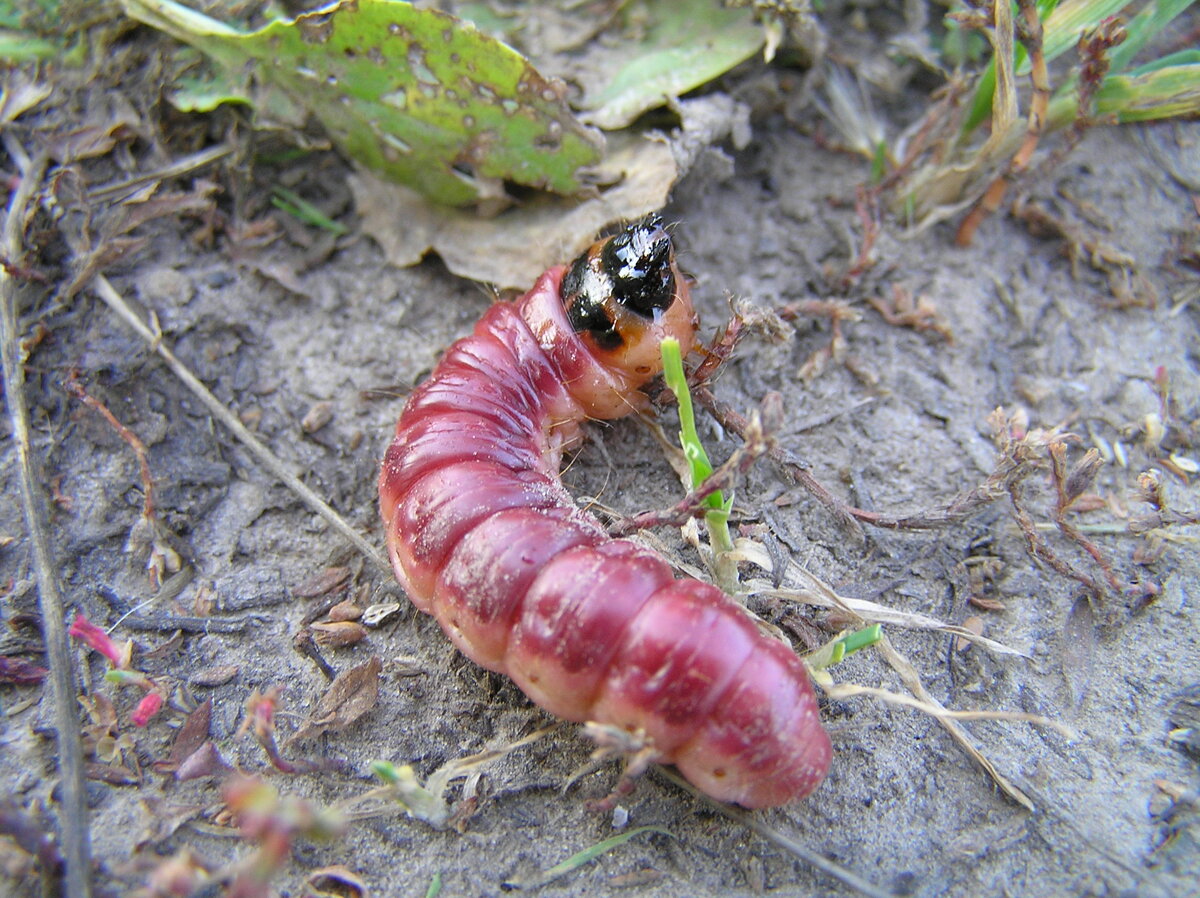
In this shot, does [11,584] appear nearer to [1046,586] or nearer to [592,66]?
[592,66]

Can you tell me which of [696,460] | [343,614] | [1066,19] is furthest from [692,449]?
[1066,19]

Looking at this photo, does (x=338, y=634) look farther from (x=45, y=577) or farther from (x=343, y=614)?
(x=45, y=577)

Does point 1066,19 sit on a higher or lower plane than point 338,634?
higher

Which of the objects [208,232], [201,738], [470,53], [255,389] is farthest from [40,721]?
[470,53]

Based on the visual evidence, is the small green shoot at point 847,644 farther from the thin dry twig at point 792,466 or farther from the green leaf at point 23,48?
the green leaf at point 23,48

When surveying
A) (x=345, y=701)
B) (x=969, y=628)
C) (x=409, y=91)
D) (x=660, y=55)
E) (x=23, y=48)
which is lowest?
(x=345, y=701)

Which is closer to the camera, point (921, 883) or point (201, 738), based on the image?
point (921, 883)
